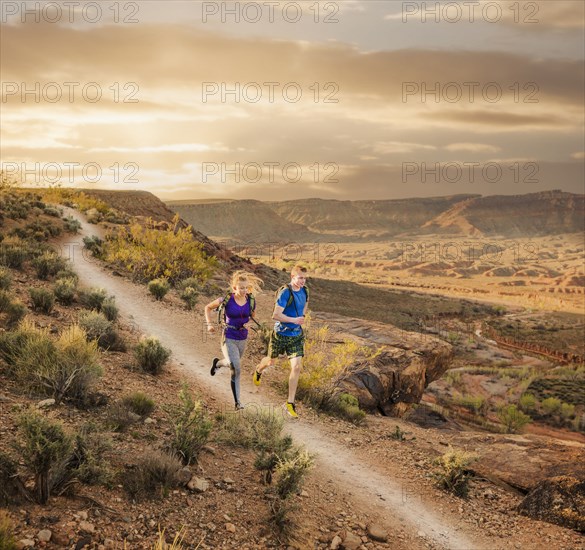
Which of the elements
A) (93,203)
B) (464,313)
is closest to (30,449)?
(93,203)

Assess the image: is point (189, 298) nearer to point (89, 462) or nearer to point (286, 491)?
point (286, 491)

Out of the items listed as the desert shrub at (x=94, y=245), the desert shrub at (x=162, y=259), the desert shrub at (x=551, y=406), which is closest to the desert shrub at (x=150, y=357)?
the desert shrub at (x=162, y=259)

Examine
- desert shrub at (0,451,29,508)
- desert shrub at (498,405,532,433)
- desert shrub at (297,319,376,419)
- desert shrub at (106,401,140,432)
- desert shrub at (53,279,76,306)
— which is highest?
desert shrub at (53,279,76,306)

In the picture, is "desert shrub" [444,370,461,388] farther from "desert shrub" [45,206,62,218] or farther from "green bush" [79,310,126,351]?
"desert shrub" [45,206,62,218]

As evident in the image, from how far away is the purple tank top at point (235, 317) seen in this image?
7.22 metres

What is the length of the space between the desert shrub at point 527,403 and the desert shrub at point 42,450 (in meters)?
18.2

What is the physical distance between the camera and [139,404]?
666 cm

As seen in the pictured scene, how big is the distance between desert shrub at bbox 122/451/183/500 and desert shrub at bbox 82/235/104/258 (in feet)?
57.3

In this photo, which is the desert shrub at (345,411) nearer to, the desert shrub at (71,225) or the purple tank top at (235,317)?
the purple tank top at (235,317)

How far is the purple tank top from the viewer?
7218 millimetres

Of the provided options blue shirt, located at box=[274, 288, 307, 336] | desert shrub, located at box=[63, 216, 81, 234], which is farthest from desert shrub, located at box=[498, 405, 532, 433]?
desert shrub, located at box=[63, 216, 81, 234]

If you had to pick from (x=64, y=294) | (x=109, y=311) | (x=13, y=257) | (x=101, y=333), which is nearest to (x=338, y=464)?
(x=101, y=333)

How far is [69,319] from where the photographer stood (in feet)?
34.6

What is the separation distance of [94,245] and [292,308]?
1741cm
